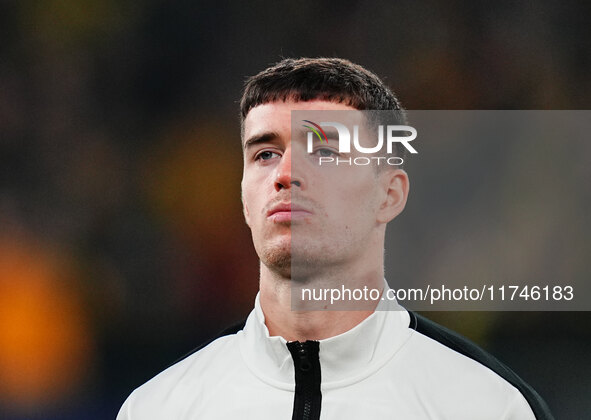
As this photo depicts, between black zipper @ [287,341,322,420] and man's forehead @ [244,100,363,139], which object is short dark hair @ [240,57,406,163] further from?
black zipper @ [287,341,322,420]

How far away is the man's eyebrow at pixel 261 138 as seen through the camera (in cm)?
233

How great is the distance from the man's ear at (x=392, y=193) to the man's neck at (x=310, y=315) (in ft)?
0.69

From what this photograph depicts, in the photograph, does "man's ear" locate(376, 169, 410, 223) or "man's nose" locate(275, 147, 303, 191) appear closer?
"man's nose" locate(275, 147, 303, 191)

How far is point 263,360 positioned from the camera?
2.31 meters

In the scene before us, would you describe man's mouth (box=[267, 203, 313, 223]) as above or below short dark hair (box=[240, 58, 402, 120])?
below

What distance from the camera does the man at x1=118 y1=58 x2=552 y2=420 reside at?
2199mm

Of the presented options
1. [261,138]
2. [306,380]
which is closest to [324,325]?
[306,380]

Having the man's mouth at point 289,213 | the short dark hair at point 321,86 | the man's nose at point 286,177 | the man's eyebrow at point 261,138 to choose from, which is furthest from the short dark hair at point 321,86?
the man's mouth at point 289,213

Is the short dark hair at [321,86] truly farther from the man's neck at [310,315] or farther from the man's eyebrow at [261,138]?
the man's neck at [310,315]

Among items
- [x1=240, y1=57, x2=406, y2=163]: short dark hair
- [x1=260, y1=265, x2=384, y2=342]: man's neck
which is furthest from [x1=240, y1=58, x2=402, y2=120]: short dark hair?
[x1=260, y1=265, x2=384, y2=342]: man's neck

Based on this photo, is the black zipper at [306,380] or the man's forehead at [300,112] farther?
the man's forehead at [300,112]

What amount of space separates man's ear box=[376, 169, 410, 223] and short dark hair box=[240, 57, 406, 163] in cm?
9

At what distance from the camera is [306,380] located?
222 cm

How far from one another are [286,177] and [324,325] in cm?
49
